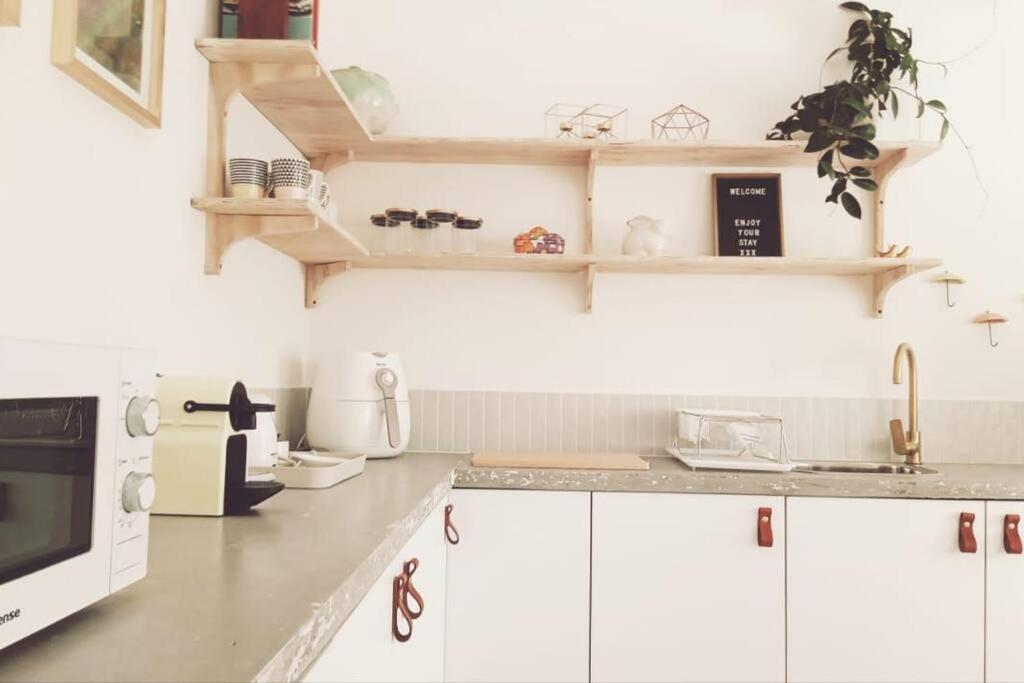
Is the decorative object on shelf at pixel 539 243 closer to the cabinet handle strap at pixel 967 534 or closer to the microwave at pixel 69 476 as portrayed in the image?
the cabinet handle strap at pixel 967 534

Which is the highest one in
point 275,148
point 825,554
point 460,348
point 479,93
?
point 479,93

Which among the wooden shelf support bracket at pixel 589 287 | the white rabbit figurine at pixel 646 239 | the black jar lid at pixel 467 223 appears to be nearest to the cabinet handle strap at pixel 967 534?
the white rabbit figurine at pixel 646 239

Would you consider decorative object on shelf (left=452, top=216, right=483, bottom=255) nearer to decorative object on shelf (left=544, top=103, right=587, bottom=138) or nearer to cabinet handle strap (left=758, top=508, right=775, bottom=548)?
decorative object on shelf (left=544, top=103, right=587, bottom=138)

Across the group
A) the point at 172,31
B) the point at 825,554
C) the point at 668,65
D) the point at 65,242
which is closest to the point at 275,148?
the point at 172,31

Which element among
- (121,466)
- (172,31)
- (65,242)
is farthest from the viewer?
(172,31)

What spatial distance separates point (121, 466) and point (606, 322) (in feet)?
6.13

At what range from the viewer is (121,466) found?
2.59ft

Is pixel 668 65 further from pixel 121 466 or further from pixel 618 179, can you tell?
pixel 121 466

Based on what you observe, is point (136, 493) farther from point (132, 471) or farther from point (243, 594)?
point (243, 594)

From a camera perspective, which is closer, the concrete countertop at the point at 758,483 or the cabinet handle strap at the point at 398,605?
the cabinet handle strap at the point at 398,605

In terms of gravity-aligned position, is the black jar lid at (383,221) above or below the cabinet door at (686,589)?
above

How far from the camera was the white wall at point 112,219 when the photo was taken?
105cm

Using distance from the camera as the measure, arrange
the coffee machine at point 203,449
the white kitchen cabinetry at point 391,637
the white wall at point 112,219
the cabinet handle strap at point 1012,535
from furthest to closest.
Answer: the cabinet handle strap at point 1012,535, the coffee machine at point 203,449, the white wall at point 112,219, the white kitchen cabinetry at point 391,637

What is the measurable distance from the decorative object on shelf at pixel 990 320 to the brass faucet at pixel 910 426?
0.31 meters
